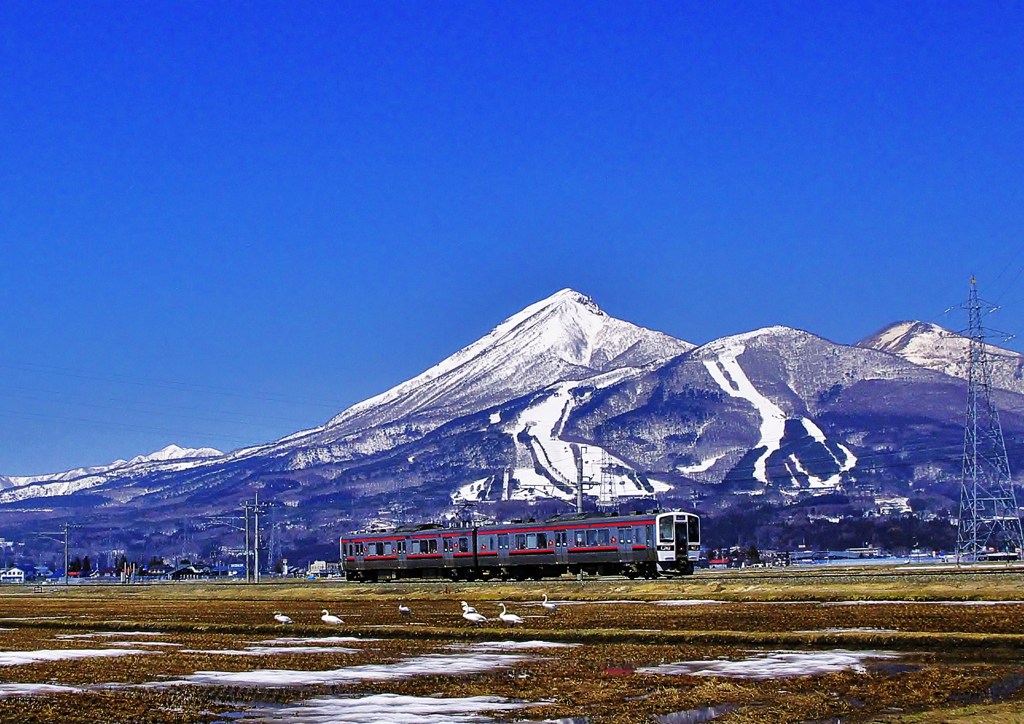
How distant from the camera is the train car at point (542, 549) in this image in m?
72.9

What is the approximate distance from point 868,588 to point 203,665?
3010cm

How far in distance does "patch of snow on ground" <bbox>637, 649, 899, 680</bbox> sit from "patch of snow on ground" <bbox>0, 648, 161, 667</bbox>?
1205 cm

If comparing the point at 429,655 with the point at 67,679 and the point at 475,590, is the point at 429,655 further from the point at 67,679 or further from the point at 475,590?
the point at 475,590

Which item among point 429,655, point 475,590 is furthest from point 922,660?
point 475,590

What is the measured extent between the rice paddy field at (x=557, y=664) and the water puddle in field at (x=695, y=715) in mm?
86

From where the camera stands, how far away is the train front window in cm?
7231

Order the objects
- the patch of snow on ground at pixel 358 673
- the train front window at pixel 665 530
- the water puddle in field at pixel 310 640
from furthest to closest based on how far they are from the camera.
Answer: the train front window at pixel 665 530
the water puddle in field at pixel 310 640
the patch of snow on ground at pixel 358 673

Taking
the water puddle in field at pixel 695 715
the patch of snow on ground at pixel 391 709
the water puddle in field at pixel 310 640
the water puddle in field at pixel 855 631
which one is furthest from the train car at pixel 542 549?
the water puddle in field at pixel 695 715

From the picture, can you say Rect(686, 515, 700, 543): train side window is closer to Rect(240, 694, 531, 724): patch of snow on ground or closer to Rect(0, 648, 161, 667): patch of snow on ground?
Rect(0, 648, 161, 667): patch of snow on ground

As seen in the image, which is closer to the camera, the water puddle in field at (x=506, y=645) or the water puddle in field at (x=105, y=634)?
the water puddle in field at (x=506, y=645)

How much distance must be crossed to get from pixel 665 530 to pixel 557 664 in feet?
159

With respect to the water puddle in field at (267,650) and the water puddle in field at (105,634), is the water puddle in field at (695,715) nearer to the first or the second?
the water puddle in field at (267,650)

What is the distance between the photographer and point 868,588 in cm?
4941

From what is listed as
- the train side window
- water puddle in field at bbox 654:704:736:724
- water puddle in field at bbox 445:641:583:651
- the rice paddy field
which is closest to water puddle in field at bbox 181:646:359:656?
the rice paddy field
